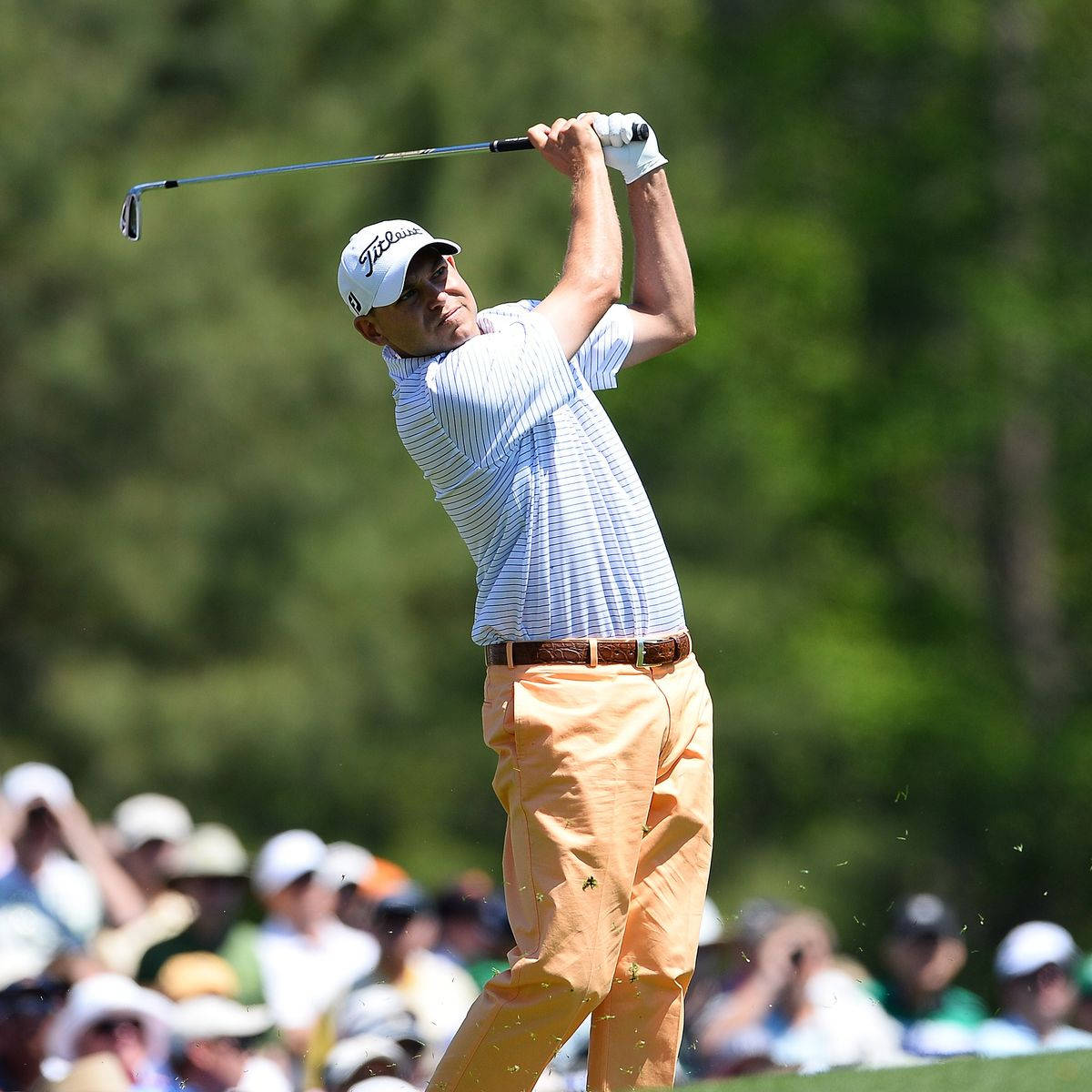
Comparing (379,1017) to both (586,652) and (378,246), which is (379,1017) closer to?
(586,652)

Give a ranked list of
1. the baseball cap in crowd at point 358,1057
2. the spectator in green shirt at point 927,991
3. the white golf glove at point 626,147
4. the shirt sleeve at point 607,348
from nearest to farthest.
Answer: the white golf glove at point 626,147 < the shirt sleeve at point 607,348 < the baseball cap in crowd at point 358,1057 < the spectator in green shirt at point 927,991

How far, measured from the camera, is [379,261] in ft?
12.5

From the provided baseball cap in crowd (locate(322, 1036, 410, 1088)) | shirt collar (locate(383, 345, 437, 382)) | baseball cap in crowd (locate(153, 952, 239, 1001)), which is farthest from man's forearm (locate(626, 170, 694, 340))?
baseball cap in crowd (locate(153, 952, 239, 1001))

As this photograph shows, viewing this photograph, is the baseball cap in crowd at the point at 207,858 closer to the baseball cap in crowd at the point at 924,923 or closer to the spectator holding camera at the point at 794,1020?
the spectator holding camera at the point at 794,1020

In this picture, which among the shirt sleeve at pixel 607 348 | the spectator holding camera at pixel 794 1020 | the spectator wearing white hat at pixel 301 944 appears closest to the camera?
the shirt sleeve at pixel 607 348

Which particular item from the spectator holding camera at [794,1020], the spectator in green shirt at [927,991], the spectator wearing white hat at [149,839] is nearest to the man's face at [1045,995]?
the spectator in green shirt at [927,991]

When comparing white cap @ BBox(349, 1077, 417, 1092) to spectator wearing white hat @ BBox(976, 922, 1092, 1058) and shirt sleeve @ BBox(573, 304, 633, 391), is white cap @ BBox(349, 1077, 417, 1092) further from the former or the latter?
shirt sleeve @ BBox(573, 304, 633, 391)

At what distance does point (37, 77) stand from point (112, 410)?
8.14 feet

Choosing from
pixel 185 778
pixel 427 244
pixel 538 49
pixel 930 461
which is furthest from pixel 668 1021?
pixel 930 461

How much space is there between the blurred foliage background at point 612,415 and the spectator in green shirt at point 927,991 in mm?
6215

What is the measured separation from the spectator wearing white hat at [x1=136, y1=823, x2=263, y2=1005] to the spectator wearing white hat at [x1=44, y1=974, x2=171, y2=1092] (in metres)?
0.42

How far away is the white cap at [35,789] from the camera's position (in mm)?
6496

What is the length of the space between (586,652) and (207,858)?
2.90 metres

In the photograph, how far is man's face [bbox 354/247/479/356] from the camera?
3830 millimetres
